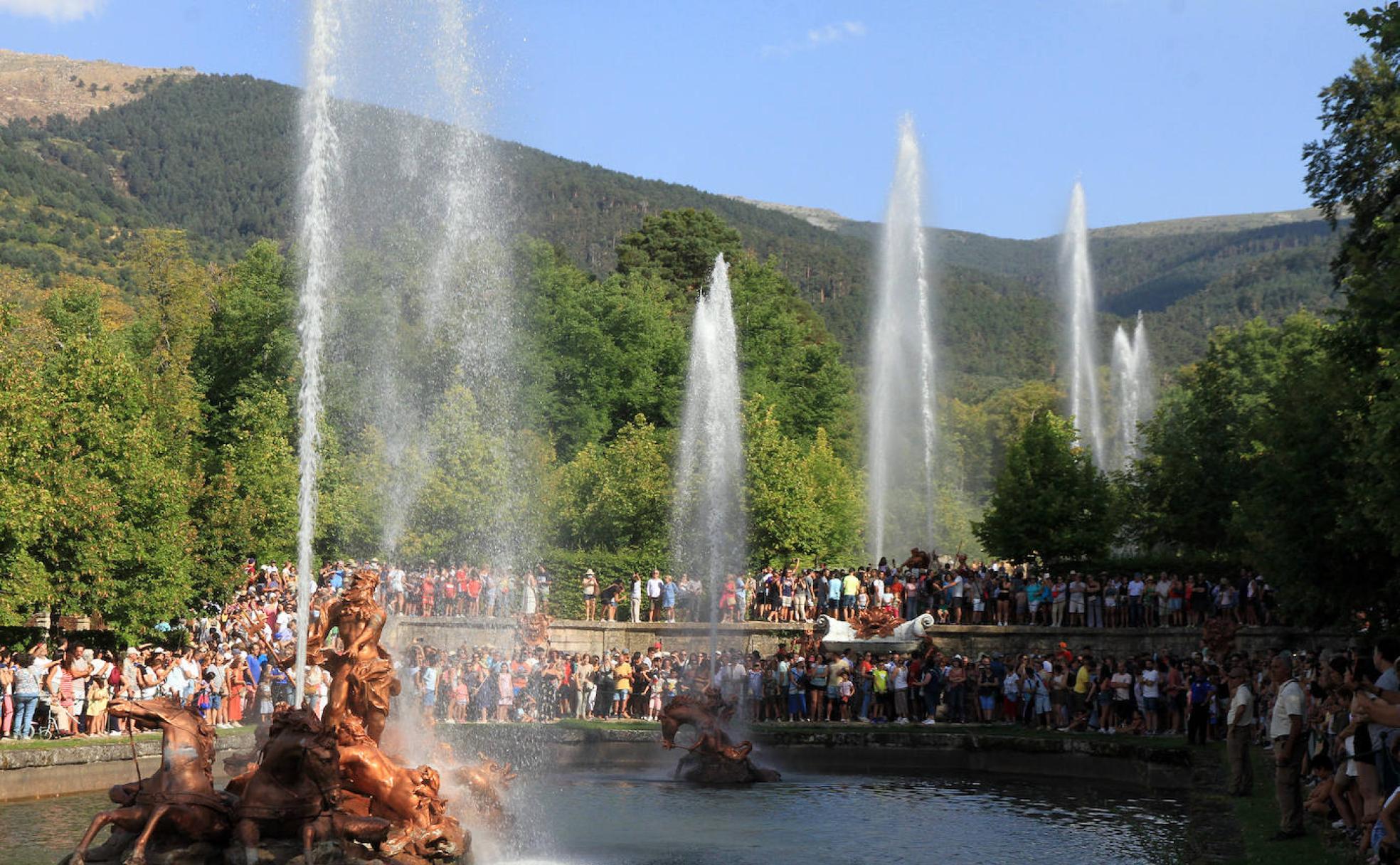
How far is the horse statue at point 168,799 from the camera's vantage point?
47.0ft

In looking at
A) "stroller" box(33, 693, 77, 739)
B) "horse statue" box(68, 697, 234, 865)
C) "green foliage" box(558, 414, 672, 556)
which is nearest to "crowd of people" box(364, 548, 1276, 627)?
"green foliage" box(558, 414, 672, 556)

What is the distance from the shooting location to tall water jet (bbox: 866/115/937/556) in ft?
167

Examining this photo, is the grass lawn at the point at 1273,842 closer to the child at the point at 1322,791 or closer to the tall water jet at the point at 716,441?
the child at the point at 1322,791

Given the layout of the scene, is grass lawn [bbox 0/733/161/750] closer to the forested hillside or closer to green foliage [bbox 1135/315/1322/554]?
the forested hillside

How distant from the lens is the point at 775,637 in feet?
135

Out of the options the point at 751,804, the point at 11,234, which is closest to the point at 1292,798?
the point at 751,804

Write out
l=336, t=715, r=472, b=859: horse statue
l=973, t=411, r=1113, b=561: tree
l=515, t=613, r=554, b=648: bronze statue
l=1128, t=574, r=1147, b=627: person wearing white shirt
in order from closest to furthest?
l=336, t=715, r=472, b=859: horse statue
l=1128, t=574, r=1147, b=627: person wearing white shirt
l=515, t=613, r=554, b=648: bronze statue
l=973, t=411, r=1113, b=561: tree

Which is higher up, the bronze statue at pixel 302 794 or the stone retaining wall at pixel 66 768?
the bronze statue at pixel 302 794

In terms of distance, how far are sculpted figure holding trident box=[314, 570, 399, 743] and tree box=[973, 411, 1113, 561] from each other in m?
36.2

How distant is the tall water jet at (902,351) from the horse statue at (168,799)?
3639 cm

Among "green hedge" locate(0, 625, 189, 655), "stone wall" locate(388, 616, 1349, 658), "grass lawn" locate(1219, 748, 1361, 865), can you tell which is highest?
"stone wall" locate(388, 616, 1349, 658)

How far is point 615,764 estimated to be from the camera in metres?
28.7

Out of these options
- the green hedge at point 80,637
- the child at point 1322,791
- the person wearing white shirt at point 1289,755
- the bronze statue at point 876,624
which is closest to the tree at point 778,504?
the bronze statue at point 876,624

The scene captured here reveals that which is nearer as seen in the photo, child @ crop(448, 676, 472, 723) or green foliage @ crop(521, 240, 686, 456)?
child @ crop(448, 676, 472, 723)
